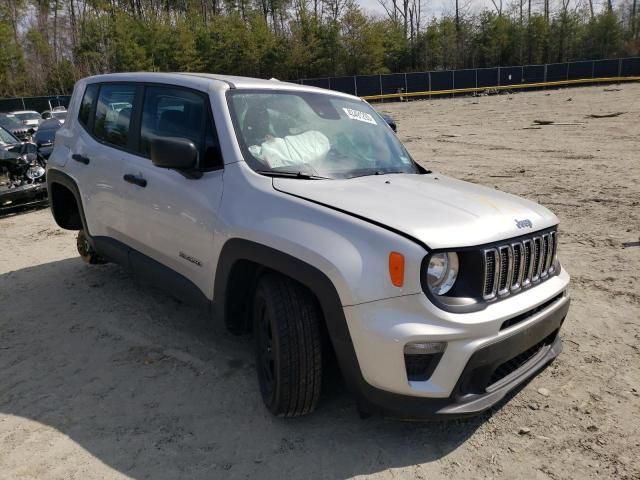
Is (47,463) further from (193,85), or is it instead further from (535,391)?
(535,391)

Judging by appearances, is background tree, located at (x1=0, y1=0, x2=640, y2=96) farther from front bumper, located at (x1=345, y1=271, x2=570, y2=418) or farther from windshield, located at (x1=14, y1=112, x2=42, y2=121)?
front bumper, located at (x1=345, y1=271, x2=570, y2=418)

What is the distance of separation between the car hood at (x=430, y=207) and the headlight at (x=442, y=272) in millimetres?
80

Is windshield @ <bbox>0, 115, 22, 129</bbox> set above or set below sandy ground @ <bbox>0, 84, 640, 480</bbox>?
above

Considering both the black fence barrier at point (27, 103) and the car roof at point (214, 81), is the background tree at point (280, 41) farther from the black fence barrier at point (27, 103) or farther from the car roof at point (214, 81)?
the car roof at point (214, 81)

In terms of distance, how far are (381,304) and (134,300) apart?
9.93ft

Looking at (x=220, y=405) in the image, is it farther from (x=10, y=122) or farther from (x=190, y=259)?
(x=10, y=122)

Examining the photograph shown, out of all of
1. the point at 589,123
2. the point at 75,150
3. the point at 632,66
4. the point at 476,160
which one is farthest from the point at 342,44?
the point at 75,150

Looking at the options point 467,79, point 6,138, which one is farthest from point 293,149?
point 467,79

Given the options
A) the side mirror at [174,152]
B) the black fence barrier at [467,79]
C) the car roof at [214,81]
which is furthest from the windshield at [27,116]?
the side mirror at [174,152]

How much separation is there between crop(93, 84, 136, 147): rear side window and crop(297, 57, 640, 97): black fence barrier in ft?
118

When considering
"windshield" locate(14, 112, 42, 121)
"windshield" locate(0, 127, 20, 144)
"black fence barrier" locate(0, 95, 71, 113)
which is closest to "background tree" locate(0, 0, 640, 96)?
"black fence barrier" locate(0, 95, 71, 113)

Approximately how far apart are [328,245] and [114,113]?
104 inches

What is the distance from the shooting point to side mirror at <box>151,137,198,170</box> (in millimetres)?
3064

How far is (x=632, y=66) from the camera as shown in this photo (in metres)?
41.1
